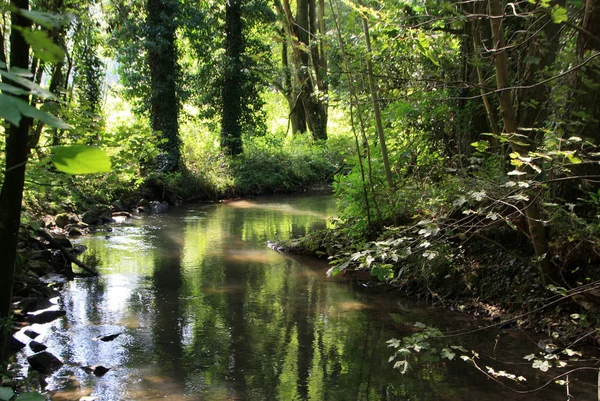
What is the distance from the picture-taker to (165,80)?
17.7 metres

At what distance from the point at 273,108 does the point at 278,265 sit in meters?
26.4

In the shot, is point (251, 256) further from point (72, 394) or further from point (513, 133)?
point (513, 133)

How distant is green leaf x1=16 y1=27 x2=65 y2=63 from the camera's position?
3.14ft

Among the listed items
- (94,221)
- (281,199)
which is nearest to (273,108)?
(281,199)

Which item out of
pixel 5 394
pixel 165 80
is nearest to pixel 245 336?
pixel 5 394

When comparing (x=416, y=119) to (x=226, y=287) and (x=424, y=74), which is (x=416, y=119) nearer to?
(x=424, y=74)

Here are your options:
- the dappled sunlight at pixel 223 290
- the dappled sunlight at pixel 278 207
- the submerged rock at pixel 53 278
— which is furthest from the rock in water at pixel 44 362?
the dappled sunlight at pixel 278 207

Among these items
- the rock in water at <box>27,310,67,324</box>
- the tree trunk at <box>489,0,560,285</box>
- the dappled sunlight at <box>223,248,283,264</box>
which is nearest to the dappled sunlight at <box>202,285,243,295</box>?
the dappled sunlight at <box>223,248,283,264</box>

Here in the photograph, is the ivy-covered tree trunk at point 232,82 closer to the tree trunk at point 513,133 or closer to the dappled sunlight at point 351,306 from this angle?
the dappled sunlight at point 351,306

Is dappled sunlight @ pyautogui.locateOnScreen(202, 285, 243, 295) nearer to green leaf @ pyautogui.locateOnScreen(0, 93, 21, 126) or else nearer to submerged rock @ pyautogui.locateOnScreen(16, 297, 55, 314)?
submerged rock @ pyautogui.locateOnScreen(16, 297, 55, 314)

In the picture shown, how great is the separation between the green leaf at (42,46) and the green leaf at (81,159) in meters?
0.19

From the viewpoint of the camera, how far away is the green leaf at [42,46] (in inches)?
37.6

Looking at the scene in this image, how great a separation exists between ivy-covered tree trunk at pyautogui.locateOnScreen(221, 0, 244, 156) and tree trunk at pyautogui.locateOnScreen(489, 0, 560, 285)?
1550 centimetres

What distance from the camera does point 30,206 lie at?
11672 mm
